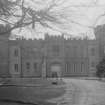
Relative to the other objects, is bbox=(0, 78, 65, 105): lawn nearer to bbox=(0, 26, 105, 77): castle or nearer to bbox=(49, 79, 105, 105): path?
bbox=(49, 79, 105, 105): path

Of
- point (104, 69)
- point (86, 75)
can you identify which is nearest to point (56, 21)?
point (104, 69)

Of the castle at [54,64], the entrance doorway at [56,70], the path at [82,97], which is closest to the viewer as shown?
the path at [82,97]

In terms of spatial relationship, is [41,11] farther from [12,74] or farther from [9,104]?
[12,74]

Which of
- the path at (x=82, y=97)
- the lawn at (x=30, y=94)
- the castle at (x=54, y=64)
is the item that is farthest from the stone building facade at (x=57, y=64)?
the lawn at (x=30, y=94)

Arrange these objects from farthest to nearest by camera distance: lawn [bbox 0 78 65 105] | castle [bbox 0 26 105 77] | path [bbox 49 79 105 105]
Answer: castle [bbox 0 26 105 77] → lawn [bbox 0 78 65 105] → path [bbox 49 79 105 105]

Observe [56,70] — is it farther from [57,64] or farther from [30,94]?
[30,94]

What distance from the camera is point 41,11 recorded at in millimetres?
8289

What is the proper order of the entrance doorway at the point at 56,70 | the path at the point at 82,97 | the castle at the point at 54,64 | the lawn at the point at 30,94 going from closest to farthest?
the path at the point at 82,97, the lawn at the point at 30,94, the castle at the point at 54,64, the entrance doorway at the point at 56,70

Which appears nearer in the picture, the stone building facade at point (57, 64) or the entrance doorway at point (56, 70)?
the stone building facade at point (57, 64)

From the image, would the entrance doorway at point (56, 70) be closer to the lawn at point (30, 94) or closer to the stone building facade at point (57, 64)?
the stone building facade at point (57, 64)

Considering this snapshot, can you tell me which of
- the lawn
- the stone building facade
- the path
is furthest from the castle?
the lawn

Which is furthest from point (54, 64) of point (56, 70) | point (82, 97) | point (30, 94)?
point (82, 97)

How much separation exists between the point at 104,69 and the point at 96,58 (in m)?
8.28

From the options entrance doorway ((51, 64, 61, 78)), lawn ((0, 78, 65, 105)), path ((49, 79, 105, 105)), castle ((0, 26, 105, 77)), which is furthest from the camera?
entrance doorway ((51, 64, 61, 78))
